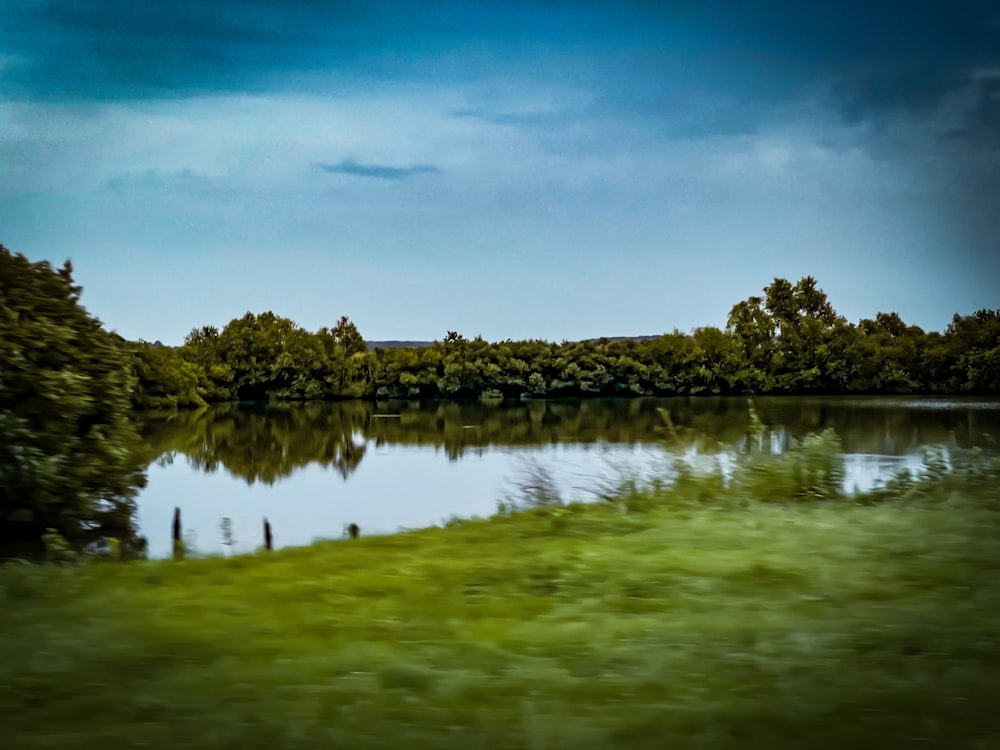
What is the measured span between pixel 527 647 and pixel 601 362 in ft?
294

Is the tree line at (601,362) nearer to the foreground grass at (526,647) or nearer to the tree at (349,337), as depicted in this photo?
the tree at (349,337)

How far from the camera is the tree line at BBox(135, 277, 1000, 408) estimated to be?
3103 inches

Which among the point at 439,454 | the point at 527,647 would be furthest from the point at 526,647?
Result: the point at 439,454

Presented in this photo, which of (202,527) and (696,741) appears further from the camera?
(202,527)

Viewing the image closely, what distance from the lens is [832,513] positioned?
11.6 metres

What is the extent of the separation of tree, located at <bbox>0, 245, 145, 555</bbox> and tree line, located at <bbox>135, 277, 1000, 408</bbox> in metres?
57.2

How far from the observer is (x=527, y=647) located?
6012 millimetres

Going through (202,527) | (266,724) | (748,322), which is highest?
(748,322)

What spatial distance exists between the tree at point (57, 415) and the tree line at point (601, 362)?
188ft

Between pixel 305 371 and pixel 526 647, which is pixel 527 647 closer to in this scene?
pixel 526 647

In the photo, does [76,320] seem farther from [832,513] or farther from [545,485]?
[832,513]

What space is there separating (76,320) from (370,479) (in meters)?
19.1

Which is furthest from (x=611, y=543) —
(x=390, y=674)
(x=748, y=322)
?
(x=748, y=322)

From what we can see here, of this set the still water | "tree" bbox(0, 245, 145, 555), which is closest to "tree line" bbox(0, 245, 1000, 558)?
"tree" bbox(0, 245, 145, 555)
